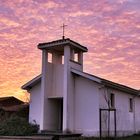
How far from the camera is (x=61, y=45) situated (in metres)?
24.2

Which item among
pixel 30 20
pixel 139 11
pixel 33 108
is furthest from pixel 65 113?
pixel 139 11

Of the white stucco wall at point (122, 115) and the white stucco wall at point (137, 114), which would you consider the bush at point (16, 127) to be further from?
the white stucco wall at point (137, 114)

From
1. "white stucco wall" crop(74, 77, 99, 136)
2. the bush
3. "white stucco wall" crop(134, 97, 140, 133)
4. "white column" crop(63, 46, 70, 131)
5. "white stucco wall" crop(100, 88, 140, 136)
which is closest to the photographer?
"white stucco wall" crop(74, 77, 99, 136)

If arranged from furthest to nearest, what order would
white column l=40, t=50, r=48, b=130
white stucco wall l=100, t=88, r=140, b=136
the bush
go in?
1. white column l=40, t=50, r=48, b=130
2. white stucco wall l=100, t=88, r=140, b=136
3. the bush

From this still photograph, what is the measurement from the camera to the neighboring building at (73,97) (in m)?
23.1

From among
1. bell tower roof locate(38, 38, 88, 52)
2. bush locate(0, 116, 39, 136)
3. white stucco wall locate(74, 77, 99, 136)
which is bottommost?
bush locate(0, 116, 39, 136)

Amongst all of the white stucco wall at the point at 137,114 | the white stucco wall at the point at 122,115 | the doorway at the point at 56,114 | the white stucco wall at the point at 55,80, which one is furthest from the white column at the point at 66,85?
the white stucco wall at the point at 137,114

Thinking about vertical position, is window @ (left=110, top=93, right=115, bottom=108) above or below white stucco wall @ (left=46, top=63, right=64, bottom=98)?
below

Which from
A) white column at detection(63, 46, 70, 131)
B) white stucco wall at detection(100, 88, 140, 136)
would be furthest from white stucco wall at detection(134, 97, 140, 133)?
white column at detection(63, 46, 70, 131)

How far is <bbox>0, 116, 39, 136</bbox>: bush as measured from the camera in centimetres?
2361

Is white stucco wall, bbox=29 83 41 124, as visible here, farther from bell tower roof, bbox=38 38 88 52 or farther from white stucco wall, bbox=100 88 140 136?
white stucco wall, bbox=100 88 140 136

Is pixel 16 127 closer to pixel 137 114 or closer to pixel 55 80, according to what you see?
pixel 55 80

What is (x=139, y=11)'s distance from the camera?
20953 millimetres

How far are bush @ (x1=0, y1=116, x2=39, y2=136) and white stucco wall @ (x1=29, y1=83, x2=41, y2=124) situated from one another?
3.90ft
